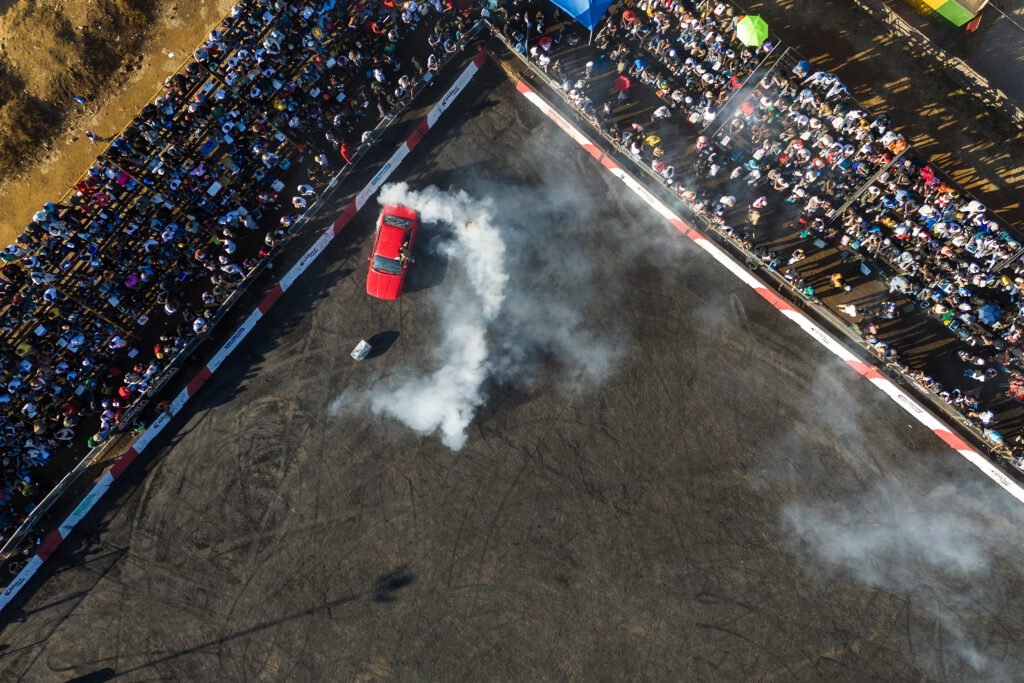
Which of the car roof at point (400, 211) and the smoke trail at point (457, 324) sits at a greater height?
the car roof at point (400, 211)

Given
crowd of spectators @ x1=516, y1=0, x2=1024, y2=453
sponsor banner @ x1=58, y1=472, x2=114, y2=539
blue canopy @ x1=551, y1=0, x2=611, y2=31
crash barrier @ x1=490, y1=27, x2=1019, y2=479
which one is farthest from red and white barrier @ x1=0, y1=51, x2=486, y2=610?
crowd of spectators @ x1=516, y1=0, x2=1024, y2=453

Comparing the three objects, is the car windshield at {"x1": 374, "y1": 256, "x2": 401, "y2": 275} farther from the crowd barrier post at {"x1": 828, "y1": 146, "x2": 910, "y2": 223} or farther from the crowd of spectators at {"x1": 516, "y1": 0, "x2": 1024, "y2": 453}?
the crowd barrier post at {"x1": 828, "y1": 146, "x2": 910, "y2": 223}

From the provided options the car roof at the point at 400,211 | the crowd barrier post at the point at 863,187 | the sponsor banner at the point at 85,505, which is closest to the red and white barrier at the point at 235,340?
the sponsor banner at the point at 85,505

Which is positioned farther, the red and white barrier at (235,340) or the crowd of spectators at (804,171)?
the red and white barrier at (235,340)

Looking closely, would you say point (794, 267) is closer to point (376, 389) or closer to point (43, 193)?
point (376, 389)

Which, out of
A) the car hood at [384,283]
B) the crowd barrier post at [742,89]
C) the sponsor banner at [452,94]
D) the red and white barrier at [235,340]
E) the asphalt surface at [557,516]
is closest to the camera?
the asphalt surface at [557,516]

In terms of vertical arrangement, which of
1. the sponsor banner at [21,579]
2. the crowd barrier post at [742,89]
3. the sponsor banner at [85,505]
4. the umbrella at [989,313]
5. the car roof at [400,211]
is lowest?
the sponsor banner at [21,579]

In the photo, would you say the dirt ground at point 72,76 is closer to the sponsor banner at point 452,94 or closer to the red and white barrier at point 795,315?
the sponsor banner at point 452,94
